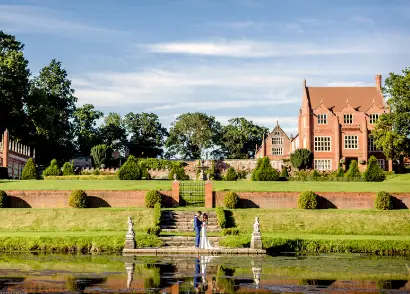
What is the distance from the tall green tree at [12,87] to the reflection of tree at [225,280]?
2149 inches

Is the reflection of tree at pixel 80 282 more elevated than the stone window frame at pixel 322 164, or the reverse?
the stone window frame at pixel 322 164

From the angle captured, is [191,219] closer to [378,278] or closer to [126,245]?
[126,245]

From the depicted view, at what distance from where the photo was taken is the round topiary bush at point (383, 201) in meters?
40.2

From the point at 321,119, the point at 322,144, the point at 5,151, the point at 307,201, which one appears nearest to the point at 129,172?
the point at 5,151

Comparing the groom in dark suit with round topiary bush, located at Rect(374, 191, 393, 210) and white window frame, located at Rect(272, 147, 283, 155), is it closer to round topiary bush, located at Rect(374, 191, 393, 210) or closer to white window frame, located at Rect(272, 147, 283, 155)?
round topiary bush, located at Rect(374, 191, 393, 210)

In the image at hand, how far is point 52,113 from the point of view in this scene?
76.2m

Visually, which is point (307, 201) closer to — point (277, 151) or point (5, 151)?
point (5, 151)

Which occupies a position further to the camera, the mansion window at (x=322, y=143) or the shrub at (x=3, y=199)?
the mansion window at (x=322, y=143)

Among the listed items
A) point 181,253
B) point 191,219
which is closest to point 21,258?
point 181,253

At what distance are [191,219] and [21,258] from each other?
40.9 ft

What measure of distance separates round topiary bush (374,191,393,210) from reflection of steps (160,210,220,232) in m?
9.34

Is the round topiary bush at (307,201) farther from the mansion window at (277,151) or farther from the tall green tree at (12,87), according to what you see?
the mansion window at (277,151)

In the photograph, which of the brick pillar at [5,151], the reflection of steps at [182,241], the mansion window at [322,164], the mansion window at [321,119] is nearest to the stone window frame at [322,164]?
the mansion window at [322,164]

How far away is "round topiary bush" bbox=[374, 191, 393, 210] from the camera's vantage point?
40.2 m
